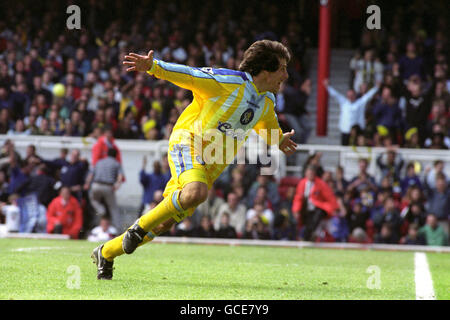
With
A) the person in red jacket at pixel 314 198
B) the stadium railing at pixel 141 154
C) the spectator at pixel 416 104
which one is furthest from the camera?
the spectator at pixel 416 104

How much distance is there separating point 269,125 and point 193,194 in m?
1.30

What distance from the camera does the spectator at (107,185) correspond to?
50.5 feet

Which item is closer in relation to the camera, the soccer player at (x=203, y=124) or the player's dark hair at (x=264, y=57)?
the soccer player at (x=203, y=124)

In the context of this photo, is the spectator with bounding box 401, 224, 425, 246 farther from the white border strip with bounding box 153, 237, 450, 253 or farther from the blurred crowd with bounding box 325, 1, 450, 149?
the blurred crowd with bounding box 325, 1, 450, 149

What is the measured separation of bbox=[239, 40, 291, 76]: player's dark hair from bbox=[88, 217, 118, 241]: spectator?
8.03 meters

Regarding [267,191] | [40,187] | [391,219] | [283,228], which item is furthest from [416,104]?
[40,187]

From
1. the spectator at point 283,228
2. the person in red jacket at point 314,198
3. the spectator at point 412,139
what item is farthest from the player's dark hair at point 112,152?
the spectator at point 412,139

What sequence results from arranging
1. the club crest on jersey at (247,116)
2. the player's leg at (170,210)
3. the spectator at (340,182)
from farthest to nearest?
the spectator at (340,182)
the club crest on jersey at (247,116)
the player's leg at (170,210)

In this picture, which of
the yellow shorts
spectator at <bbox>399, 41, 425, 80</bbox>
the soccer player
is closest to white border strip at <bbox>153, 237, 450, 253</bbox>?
spectator at <bbox>399, 41, 425, 80</bbox>

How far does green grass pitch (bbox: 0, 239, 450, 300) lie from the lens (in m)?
6.57

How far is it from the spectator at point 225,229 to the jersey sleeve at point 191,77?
8.13 m

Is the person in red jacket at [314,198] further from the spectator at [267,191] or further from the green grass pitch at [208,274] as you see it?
the green grass pitch at [208,274]

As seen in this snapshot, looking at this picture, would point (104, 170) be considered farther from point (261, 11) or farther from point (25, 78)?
point (261, 11)

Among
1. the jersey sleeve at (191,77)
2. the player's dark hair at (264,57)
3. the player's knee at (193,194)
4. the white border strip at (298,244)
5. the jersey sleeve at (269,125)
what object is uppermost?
the player's dark hair at (264,57)
